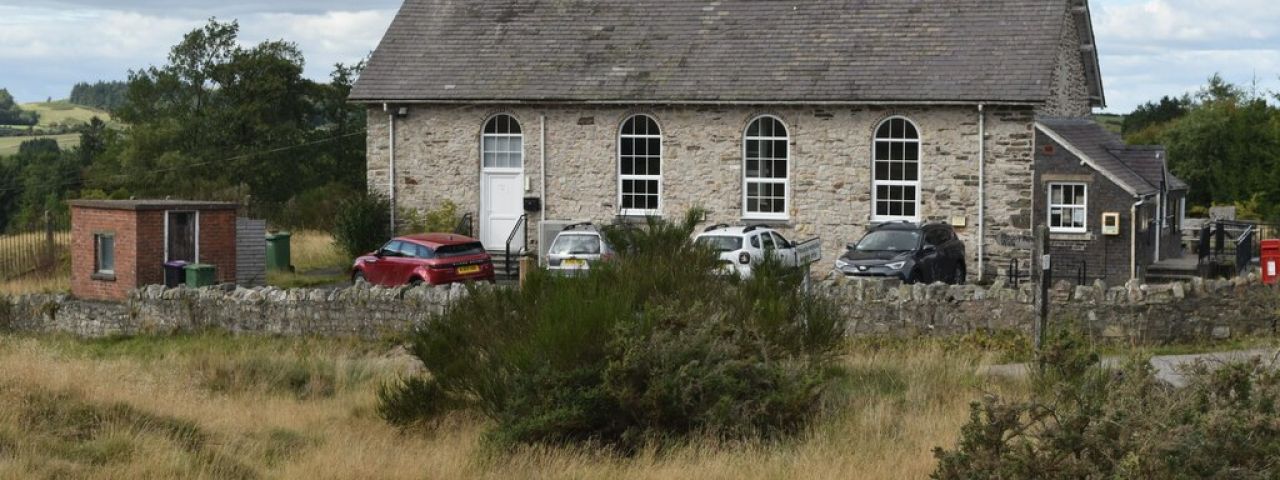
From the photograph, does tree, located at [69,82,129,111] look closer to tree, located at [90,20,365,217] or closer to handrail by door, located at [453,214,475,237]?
tree, located at [90,20,365,217]

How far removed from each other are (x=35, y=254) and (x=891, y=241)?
1907 cm

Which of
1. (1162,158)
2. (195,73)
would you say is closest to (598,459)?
(1162,158)

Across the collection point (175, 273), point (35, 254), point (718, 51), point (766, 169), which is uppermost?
point (718, 51)

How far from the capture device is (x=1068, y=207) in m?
29.1

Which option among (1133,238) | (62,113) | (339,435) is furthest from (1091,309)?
(62,113)

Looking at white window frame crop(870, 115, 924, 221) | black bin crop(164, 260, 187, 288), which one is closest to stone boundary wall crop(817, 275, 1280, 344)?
white window frame crop(870, 115, 924, 221)

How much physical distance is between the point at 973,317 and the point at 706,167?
11997 millimetres

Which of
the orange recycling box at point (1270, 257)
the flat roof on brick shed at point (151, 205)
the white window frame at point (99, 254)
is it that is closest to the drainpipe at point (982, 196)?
the orange recycling box at point (1270, 257)

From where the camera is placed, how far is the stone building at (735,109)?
95.9 feet

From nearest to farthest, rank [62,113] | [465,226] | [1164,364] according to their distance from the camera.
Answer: [1164,364] → [465,226] → [62,113]

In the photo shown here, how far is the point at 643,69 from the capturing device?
31.5 metres

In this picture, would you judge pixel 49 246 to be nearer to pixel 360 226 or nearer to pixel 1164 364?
pixel 360 226

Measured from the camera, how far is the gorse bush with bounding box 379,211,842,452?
12461 mm

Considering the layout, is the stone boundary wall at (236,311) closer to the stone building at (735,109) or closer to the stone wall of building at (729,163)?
the stone wall of building at (729,163)
